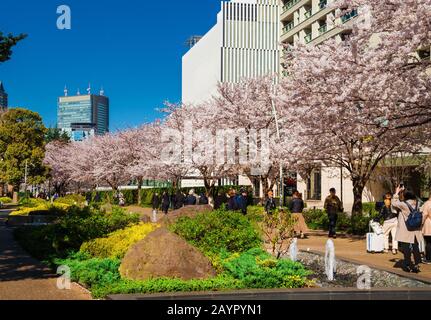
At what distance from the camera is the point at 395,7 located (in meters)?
15.2

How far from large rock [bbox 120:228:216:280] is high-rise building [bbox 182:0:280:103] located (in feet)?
265

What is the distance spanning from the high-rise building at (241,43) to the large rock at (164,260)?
80652mm

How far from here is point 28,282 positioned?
33.3ft

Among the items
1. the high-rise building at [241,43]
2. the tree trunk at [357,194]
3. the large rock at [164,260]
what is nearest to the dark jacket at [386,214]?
the tree trunk at [357,194]

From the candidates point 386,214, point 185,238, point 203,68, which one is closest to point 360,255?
point 386,214

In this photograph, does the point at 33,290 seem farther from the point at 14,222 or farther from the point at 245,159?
the point at 245,159

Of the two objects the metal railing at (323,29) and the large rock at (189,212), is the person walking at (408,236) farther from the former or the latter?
the metal railing at (323,29)

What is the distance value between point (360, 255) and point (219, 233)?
4.37 m

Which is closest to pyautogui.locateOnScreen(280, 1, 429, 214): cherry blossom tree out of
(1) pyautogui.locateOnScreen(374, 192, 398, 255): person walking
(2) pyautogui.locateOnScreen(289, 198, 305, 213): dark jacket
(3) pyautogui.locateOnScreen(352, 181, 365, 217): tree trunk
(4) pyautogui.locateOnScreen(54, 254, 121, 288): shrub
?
(1) pyautogui.locateOnScreen(374, 192, 398, 255): person walking

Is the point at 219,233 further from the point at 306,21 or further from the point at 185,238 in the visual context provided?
the point at 306,21

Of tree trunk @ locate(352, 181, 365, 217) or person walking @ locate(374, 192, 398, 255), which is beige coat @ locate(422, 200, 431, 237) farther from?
tree trunk @ locate(352, 181, 365, 217)

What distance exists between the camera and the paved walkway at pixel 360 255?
11.4 m

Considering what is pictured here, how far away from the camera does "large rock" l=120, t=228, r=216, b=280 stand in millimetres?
9570

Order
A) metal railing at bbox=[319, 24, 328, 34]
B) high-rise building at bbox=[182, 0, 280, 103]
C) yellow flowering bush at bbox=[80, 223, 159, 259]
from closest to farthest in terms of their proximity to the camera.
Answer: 1. yellow flowering bush at bbox=[80, 223, 159, 259]
2. metal railing at bbox=[319, 24, 328, 34]
3. high-rise building at bbox=[182, 0, 280, 103]
